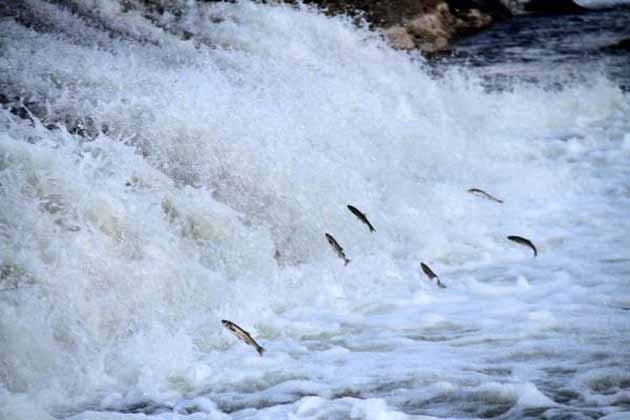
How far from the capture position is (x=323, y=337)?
4559 millimetres

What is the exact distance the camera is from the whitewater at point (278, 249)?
394cm

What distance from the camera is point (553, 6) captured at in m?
17.4

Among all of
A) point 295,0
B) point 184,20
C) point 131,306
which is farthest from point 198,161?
point 295,0

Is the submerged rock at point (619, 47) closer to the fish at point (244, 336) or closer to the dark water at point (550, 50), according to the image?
the dark water at point (550, 50)

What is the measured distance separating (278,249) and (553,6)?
44.3ft

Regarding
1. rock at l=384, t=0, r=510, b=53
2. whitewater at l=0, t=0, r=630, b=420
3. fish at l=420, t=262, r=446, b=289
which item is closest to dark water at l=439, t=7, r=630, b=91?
rock at l=384, t=0, r=510, b=53

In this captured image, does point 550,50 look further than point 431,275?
Yes

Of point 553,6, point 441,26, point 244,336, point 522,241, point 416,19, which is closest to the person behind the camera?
point 244,336

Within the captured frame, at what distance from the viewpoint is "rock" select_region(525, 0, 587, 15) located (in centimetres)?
1722

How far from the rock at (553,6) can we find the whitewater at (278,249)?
8786mm

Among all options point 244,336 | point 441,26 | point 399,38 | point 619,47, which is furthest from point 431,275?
point 441,26

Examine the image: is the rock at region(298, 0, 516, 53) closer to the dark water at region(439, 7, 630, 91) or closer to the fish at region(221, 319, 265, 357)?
the dark water at region(439, 7, 630, 91)

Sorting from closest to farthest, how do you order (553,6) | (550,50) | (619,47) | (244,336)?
(244,336) → (619,47) → (550,50) → (553,6)

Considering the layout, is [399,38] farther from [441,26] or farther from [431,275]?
[431,275]
